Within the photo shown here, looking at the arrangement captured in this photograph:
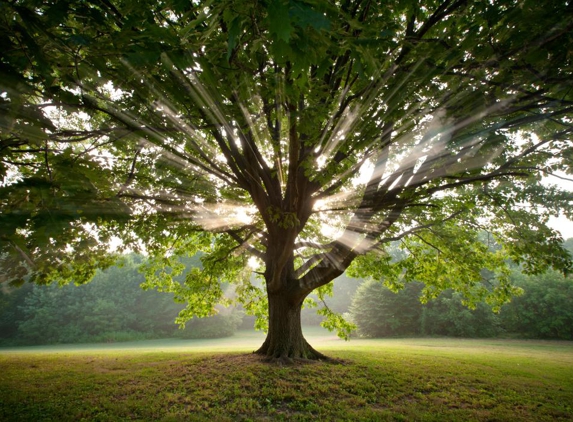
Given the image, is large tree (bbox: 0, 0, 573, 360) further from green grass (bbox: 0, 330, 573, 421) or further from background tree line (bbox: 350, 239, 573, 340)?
background tree line (bbox: 350, 239, 573, 340)

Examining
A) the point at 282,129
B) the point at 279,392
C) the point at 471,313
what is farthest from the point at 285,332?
the point at 471,313

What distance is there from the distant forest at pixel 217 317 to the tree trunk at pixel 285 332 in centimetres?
2891

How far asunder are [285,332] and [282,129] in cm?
681

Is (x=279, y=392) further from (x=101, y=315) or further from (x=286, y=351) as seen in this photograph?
(x=101, y=315)

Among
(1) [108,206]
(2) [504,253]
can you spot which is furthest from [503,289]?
(1) [108,206]

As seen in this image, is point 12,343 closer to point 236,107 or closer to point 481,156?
point 236,107

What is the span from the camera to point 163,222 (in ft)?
28.6

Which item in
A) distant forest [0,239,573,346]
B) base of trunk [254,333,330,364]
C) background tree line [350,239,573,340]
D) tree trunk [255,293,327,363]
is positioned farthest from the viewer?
distant forest [0,239,573,346]

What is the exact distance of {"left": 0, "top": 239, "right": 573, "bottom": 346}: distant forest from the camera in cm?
3045

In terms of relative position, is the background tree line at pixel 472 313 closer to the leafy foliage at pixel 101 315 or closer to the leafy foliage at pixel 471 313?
the leafy foliage at pixel 471 313

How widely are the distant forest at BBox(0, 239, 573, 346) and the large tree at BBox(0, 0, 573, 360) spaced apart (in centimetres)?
2682

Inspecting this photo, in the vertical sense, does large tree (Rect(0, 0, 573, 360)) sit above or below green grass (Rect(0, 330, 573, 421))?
above

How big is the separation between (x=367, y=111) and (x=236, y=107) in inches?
99.7

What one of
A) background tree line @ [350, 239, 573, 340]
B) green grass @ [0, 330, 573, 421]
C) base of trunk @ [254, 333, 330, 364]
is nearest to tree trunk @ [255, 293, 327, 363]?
base of trunk @ [254, 333, 330, 364]
